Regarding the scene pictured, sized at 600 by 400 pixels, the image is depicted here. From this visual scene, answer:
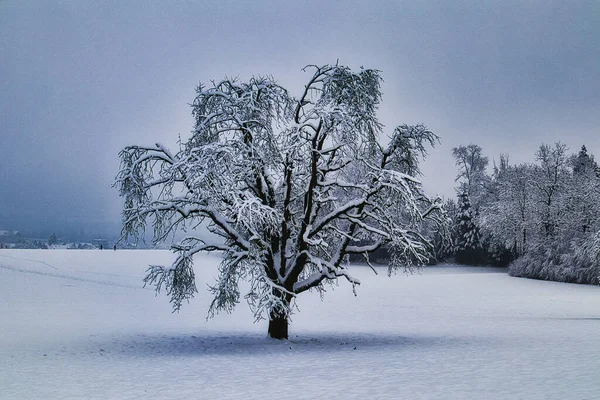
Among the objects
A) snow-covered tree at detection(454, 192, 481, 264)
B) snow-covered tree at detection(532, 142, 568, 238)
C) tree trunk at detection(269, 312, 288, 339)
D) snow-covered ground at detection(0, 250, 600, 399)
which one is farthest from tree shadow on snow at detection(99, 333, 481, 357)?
snow-covered tree at detection(454, 192, 481, 264)

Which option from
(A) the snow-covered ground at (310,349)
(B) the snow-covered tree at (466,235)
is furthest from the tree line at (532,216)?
(A) the snow-covered ground at (310,349)

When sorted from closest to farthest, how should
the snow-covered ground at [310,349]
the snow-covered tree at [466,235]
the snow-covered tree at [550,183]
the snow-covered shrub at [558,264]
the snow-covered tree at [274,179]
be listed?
the snow-covered ground at [310,349]
the snow-covered tree at [274,179]
the snow-covered shrub at [558,264]
the snow-covered tree at [550,183]
the snow-covered tree at [466,235]

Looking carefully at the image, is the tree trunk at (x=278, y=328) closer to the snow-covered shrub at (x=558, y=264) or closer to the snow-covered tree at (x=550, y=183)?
the snow-covered shrub at (x=558, y=264)

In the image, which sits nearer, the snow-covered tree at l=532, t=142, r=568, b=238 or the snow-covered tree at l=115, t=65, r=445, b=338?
the snow-covered tree at l=115, t=65, r=445, b=338

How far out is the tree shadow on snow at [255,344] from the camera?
16188 millimetres

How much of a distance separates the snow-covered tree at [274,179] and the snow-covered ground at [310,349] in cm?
196

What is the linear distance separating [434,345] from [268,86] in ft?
28.1

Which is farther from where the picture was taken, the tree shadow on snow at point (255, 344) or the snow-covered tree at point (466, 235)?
the snow-covered tree at point (466, 235)

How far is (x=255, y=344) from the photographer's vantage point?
1742 cm

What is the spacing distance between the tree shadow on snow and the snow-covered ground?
0.04 metres

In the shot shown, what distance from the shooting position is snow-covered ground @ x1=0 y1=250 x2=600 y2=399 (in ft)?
35.8

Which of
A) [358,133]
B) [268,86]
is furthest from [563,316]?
[268,86]

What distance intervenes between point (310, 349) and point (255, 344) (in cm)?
190

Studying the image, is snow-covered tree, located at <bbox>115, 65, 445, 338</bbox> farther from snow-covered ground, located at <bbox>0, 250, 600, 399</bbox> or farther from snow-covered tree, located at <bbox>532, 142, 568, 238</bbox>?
snow-covered tree, located at <bbox>532, 142, 568, 238</bbox>
